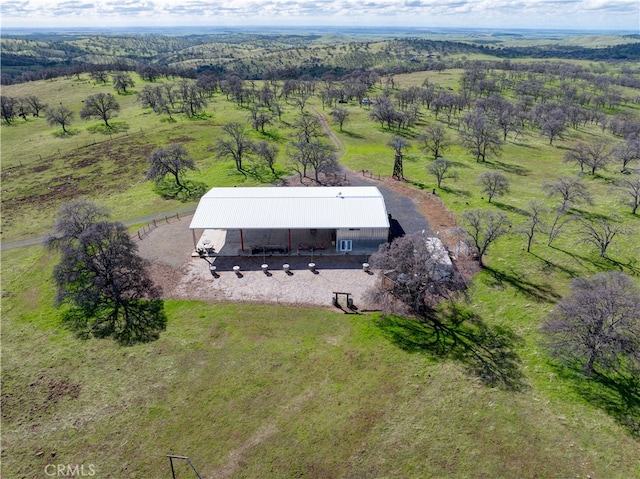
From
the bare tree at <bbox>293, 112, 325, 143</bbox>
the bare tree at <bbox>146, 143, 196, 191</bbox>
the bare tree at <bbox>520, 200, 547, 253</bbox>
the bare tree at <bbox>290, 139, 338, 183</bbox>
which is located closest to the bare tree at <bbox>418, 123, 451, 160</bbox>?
the bare tree at <bbox>293, 112, 325, 143</bbox>

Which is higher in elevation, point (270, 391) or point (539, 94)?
point (539, 94)

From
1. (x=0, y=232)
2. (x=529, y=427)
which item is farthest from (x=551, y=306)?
(x=0, y=232)

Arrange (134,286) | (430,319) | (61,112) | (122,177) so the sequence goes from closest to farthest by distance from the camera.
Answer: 1. (430,319)
2. (134,286)
3. (122,177)
4. (61,112)

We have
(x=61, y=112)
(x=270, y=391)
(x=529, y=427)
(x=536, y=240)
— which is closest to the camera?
(x=529, y=427)

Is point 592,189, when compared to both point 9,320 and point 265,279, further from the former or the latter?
point 9,320

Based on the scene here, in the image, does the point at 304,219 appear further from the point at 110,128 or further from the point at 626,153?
the point at 110,128

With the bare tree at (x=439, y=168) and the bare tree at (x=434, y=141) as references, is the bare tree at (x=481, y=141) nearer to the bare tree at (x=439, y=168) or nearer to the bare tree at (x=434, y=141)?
the bare tree at (x=434, y=141)

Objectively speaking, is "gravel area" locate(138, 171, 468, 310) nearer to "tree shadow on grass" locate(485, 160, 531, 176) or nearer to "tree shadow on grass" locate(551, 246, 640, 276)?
"tree shadow on grass" locate(551, 246, 640, 276)
